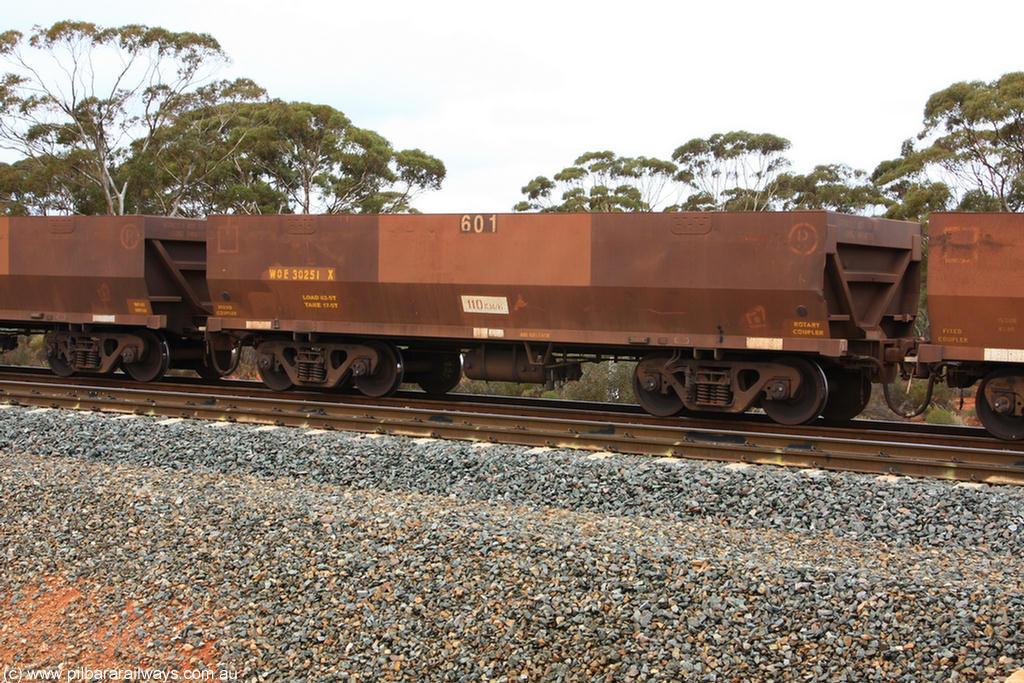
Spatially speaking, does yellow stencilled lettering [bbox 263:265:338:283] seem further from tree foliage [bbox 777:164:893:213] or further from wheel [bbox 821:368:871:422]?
tree foliage [bbox 777:164:893:213]

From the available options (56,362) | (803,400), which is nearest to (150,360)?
(56,362)

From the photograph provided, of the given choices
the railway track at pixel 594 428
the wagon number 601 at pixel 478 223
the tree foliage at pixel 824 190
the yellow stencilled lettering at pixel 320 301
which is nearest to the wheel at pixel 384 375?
the railway track at pixel 594 428

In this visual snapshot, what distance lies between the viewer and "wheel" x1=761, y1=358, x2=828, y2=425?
430 inches

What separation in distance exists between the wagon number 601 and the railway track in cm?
235

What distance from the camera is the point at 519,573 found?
6211mm

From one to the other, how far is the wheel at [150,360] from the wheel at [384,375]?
3804 millimetres

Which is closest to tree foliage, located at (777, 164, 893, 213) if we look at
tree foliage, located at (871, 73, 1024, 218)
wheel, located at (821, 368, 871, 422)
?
tree foliage, located at (871, 73, 1024, 218)

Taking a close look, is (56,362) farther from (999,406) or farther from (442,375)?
(999,406)

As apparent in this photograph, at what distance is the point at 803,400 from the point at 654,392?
6.05ft

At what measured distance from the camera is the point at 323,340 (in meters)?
13.4

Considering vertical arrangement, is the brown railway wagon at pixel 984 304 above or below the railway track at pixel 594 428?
above

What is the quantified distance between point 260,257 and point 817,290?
309 inches

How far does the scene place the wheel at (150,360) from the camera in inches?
591

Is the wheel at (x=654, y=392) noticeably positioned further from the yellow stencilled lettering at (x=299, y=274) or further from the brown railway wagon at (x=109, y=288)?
the brown railway wagon at (x=109, y=288)
